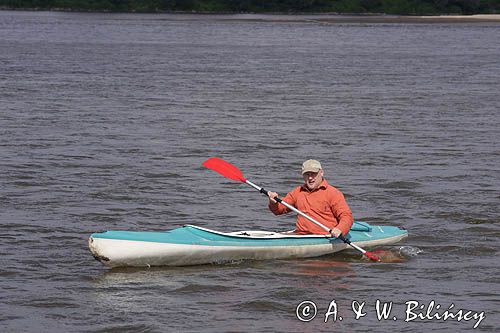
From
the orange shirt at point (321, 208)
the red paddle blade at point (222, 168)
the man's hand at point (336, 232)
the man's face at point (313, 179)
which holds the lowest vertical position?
the man's hand at point (336, 232)

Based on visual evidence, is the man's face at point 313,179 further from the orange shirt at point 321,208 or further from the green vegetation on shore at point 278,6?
the green vegetation on shore at point 278,6

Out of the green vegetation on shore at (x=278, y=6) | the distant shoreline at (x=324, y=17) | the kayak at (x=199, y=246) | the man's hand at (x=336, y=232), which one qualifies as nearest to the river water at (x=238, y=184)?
the kayak at (x=199, y=246)

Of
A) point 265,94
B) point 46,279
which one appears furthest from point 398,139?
point 46,279

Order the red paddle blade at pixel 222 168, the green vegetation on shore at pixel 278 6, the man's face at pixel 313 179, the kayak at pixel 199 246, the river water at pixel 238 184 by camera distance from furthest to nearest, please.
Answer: the green vegetation on shore at pixel 278 6, the red paddle blade at pixel 222 168, the man's face at pixel 313 179, the kayak at pixel 199 246, the river water at pixel 238 184

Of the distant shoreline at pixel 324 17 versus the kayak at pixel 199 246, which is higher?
the kayak at pixel 199 246

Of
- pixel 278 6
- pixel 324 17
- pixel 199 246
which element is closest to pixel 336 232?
pixel 199 246

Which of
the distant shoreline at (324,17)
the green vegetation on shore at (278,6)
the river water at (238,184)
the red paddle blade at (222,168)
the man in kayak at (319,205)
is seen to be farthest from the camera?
the green vegetation on shore at (278,6)

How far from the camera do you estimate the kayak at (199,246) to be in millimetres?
11922

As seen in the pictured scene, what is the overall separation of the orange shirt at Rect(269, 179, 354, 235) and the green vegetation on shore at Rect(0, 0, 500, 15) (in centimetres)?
11469

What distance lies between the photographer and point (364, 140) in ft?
77.5

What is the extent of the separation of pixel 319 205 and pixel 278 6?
402 ft

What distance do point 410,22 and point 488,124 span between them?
8485 cm

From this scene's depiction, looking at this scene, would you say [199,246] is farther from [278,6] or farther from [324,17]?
[278,6]

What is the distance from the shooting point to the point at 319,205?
12789mm
